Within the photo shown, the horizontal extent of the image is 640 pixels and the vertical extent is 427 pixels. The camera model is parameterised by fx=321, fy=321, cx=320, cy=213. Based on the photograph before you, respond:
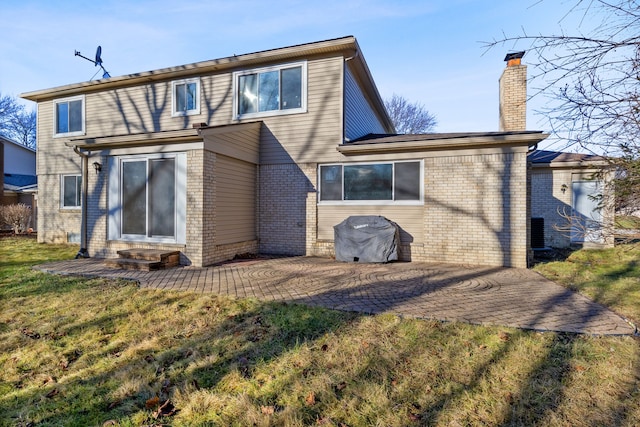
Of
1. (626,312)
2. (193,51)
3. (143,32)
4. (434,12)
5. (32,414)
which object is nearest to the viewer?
(32,414)

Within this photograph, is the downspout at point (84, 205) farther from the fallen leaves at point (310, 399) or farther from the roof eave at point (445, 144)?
the fallen leaves at point (310, 399)

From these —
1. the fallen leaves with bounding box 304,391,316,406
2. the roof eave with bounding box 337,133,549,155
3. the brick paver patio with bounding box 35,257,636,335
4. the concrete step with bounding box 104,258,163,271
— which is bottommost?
the fallen leaves with bounding box 304,391,316,406

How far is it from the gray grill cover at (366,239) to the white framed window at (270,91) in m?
3.71

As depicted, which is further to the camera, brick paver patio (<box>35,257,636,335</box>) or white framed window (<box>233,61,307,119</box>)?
white framed window (<box>233,61,307,119</box>)

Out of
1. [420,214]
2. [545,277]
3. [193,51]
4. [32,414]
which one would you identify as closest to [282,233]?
[420,214]

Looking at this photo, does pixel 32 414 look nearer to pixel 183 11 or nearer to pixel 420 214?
pixel 420 214

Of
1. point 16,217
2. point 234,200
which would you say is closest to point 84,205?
point 234,200

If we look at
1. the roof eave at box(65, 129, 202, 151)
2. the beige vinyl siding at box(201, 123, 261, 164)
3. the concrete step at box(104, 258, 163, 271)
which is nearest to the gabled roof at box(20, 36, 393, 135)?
the beige vinyl siding at box(201, 123, 261, 164)

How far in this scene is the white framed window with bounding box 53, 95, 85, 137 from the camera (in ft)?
40.3

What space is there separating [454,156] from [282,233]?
5228mm

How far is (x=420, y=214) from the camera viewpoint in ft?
28.0

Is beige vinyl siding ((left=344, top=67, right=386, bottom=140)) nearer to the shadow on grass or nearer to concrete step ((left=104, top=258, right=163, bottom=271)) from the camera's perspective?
concrete step ((left=104, top=258, right=163, bottom=271))

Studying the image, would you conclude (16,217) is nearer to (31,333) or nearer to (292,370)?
(31,333)

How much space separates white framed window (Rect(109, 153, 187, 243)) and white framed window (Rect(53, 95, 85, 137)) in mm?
5947
